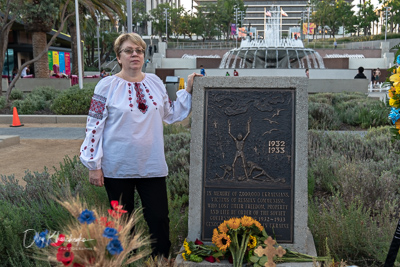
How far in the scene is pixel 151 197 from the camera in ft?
12.0

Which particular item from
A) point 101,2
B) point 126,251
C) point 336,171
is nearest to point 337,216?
point 336,171

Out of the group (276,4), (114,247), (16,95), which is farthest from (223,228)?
(276,4)

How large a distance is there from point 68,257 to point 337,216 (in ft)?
9.88

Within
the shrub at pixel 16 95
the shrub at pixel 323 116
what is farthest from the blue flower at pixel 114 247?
the shrub at pixel 16 95

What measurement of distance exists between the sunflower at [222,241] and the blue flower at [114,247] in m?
1.81

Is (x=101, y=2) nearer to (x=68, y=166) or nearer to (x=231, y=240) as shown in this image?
(x=68, y=166)

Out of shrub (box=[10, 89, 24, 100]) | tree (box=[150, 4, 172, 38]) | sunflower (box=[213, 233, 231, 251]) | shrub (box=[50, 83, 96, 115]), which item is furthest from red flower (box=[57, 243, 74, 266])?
tree (box=[150, 4, 172, 38])

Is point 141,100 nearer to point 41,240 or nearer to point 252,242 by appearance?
point 252,242

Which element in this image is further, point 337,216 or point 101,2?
point 101,2

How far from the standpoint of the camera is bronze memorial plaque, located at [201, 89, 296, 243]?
3873 millimetres

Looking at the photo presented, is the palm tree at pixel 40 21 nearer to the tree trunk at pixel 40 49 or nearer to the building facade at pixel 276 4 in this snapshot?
the tree trunk at pixel 40 49

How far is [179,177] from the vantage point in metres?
5.93

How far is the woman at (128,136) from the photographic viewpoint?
11.5ft

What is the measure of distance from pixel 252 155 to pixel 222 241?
2.37 feet
